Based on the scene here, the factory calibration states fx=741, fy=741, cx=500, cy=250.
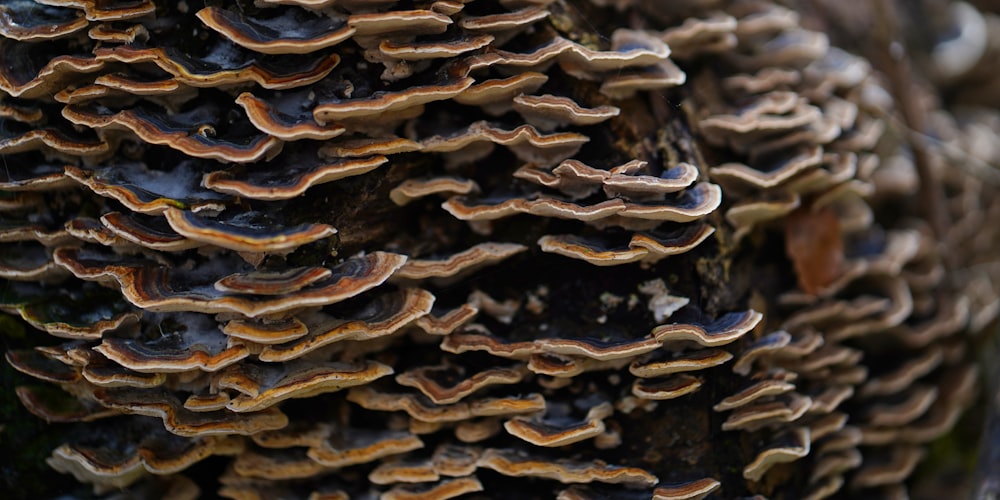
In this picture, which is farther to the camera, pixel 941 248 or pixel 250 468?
pixel 941 248

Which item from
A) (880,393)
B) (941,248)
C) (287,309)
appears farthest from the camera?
(941,248)

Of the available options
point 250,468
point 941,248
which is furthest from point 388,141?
point 941,248

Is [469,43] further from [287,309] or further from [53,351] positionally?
[53,351]

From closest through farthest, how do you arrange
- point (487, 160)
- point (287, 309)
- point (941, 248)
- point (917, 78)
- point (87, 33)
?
point (287, 309) → point (87, 33) → point (487, 160) → point (941, 248) → point (917, 78)

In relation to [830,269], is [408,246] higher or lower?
higher

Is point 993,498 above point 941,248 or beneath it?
beneath

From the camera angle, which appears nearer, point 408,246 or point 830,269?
point 408,246

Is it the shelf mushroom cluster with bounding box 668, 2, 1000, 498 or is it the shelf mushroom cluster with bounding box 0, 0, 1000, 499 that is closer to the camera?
the shelf mushroom cluster with bounding box 0, 0, 1000, 499

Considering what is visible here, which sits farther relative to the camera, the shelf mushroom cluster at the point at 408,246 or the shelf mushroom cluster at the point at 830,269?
the shelf mushroom cluster at the point at 830,269
